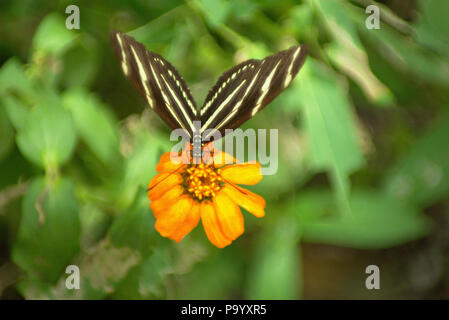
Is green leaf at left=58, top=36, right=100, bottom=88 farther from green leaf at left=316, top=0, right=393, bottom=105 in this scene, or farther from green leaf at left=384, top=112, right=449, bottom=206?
green leaf at left=384, top=112, right=449, bottom=206

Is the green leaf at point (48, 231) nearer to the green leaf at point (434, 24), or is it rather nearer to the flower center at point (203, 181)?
the flower center at point (203, 181)

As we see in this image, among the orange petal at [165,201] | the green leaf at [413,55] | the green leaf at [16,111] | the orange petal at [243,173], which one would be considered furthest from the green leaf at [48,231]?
the green leaf at [413,55]

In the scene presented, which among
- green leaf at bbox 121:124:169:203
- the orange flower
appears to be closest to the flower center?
the orange flower

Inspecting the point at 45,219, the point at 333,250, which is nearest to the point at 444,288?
the point at 333,250

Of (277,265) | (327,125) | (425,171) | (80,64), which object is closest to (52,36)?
(80,64)

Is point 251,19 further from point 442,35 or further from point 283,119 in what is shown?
point 442,35

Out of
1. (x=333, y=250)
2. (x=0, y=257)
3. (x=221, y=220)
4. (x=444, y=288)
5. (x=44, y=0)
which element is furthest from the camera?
(x=333, y=250)
